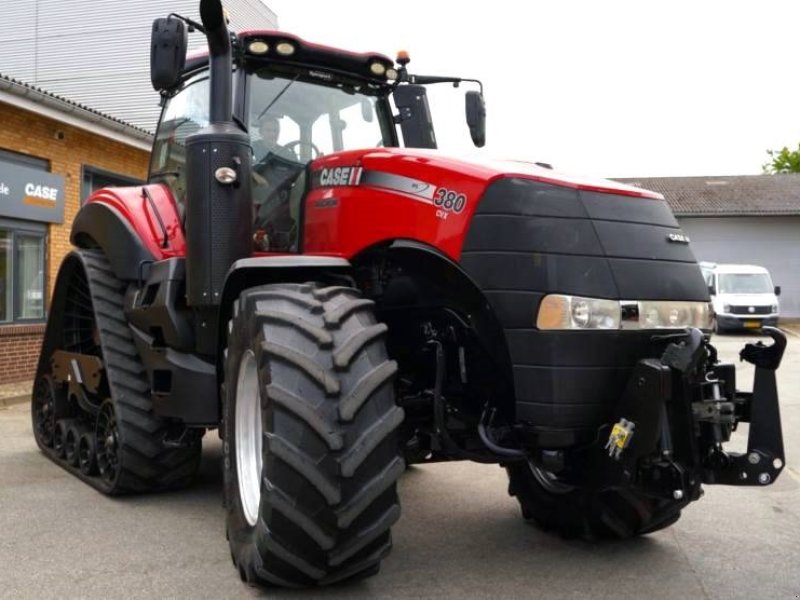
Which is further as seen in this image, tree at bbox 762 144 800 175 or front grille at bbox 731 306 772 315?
tree at bbox 762 144 800 175

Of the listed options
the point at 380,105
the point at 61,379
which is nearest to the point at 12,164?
the point at 61,379

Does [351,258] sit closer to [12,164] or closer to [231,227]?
[231,227]

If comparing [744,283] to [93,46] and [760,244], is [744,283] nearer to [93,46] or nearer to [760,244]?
[760,244]

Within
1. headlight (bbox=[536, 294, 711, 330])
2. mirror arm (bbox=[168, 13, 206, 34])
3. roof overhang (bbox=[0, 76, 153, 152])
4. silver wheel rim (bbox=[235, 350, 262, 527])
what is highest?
roof overhang (bbox=[0, 76, 153, 152])

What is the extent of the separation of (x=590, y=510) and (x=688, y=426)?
3.94 feet

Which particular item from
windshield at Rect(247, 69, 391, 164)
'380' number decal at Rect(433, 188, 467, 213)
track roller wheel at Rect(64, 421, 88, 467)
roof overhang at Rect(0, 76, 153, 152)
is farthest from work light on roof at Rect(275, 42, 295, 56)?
roof overhang at Rect(0, 76, 153, 152)

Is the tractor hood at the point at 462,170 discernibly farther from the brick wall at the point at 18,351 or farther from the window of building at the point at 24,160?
the window of building at the point at 24,160

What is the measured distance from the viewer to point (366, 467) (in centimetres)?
321

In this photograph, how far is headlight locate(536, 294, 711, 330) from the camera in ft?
10.9

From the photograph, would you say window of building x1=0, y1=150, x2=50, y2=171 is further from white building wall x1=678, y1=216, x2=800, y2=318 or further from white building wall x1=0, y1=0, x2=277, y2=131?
white building wall x1=678, y1=216, x2=800, y2=318

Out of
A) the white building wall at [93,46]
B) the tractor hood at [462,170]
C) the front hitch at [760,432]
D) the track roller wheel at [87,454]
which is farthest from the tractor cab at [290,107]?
the white building wall at [93,46]

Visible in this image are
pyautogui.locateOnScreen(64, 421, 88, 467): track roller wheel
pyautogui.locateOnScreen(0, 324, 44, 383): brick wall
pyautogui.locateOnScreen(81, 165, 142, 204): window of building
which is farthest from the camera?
pyautogui.locateOnScreen(81, 165, 142, 204): window of building

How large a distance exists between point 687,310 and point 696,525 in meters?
1.98

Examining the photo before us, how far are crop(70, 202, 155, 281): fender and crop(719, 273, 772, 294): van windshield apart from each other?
76.2ft
